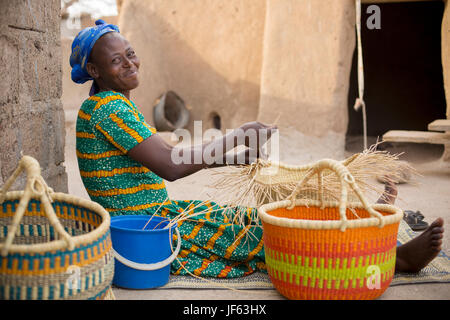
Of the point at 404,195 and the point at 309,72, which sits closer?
the point at 404,195

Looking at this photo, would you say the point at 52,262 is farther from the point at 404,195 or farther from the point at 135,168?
the point at 404,195

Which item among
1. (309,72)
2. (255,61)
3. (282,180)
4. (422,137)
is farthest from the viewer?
(255,61)

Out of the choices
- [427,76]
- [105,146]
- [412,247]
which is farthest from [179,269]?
[427,76]

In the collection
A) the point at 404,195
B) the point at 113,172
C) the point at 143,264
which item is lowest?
the point at 404,195

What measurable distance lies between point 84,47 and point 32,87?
1.50ft

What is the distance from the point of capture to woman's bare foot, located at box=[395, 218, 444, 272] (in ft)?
6.86

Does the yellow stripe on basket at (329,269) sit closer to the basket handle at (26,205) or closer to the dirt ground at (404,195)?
the dirt ground at (404,195)

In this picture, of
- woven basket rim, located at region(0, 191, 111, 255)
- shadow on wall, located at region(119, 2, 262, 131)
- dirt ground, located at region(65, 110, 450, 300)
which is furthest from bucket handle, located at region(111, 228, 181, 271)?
shadow on wall, located at region(119, 2, 262, 131)

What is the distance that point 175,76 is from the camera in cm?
788

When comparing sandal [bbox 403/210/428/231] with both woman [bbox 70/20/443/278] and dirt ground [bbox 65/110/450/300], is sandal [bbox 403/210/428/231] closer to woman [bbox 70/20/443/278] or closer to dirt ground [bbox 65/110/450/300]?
dirt ground [bbox 65/110/450/300]

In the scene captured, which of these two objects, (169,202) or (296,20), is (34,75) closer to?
(169,202)

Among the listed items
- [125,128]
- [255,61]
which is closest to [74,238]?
[125,128]

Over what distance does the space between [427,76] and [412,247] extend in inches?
303

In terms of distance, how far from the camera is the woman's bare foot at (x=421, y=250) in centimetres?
209
